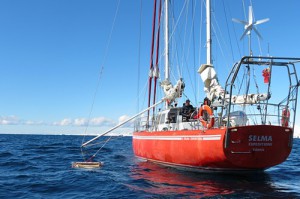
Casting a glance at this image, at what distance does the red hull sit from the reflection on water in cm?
59

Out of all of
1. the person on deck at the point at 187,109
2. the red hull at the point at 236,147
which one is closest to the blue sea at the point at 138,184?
the red hull at the point at 236,147

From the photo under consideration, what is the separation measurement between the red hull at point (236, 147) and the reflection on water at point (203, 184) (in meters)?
0.59

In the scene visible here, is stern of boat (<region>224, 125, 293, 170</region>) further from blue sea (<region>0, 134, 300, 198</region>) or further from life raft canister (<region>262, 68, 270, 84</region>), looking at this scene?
life raft canister (<region>262, 68, 270, 84</region>)

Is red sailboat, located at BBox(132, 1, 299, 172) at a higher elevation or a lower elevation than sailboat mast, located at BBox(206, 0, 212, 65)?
lower

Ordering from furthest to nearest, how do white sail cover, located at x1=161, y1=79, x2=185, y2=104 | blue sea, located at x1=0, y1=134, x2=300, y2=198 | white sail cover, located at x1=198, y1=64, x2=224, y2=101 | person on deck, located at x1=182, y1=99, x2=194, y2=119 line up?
white sail cover, located at x1=161, y1=79, x2=185, y2=104 < person on deck, located at x1=182, y1=99, x2=194, y2=119 < white sail cover, located at x1=198, y1=64, x2=224, y2=101 < blue sea, located at x1=0, y1=134, x2=300, y2=198

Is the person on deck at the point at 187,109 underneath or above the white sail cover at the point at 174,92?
underneath

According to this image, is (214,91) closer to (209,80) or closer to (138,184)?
(209,80)

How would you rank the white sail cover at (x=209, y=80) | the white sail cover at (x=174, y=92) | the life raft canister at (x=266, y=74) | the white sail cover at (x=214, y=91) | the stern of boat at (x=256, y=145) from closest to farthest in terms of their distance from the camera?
the stern of boat at (x=256, y=145) < the life raft canister at (x=266, y=74) < the white sail cover at (x=214, y=91) < the white sail cover at (x=209, y=80) < the white sail cover at (x=174, y=92)

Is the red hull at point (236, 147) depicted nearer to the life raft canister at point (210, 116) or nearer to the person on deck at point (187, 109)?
the life raft canister at point (210, 116)

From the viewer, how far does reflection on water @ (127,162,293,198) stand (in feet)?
38.8

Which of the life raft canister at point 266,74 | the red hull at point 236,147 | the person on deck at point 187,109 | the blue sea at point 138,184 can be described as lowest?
the blue sea at point 138,184

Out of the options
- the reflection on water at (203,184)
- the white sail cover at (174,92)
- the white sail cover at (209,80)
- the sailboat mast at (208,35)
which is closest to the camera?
the reflection on water at (203,184)

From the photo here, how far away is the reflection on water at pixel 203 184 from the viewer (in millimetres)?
11820

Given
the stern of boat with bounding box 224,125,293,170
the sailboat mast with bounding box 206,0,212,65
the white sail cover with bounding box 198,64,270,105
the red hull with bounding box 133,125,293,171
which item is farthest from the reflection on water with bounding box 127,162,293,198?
the sailboat mast with bounding box 206,0,212,65
